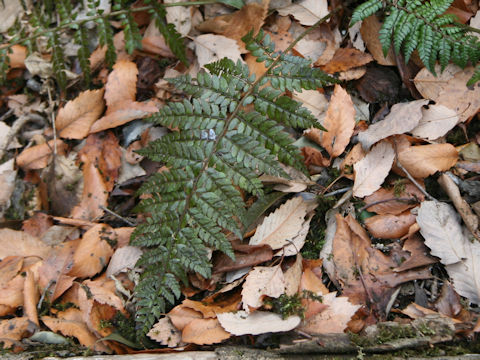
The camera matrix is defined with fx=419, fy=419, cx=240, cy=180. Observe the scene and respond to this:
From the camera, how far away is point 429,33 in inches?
95.3

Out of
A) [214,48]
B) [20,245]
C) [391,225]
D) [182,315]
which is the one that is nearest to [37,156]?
[20,245]

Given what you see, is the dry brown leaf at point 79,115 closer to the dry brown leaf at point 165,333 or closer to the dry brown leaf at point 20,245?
the dry brown leaf at point 20,245

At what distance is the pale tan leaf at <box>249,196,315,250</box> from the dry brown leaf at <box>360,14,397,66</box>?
1119mm

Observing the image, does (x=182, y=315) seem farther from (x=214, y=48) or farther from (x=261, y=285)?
(x=214, y=48)

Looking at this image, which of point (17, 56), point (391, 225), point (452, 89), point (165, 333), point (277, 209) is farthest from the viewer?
point (17, 56)

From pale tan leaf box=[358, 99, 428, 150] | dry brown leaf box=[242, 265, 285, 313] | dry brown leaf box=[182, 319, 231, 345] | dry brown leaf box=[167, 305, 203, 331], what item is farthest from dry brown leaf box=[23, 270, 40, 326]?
pale tan leaf box=[358, 99, 428, 150]

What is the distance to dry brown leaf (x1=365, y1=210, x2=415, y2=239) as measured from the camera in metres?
2.31

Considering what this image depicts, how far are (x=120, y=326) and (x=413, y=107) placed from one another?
213 centimetres

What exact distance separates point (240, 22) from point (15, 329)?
2443mm

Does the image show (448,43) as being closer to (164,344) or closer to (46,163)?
(164,344)

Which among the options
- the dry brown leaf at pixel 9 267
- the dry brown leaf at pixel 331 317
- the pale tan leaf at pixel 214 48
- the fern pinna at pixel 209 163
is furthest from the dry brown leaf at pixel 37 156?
the dry brown leaf at pixel 331 317

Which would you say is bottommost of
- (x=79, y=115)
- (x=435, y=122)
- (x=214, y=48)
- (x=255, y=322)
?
(x=255, y=322)

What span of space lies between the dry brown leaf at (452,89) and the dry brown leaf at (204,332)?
6.03ft

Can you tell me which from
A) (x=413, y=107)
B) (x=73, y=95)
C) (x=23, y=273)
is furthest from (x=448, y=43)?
(x=23, y=273)
